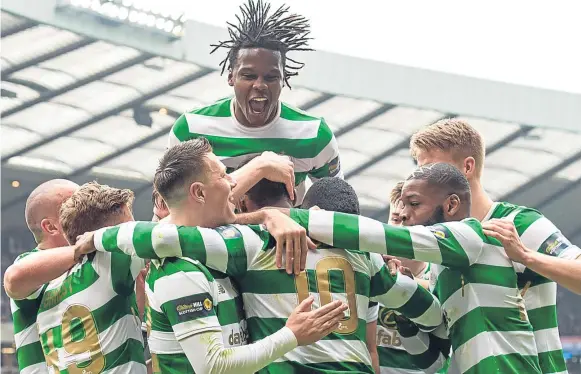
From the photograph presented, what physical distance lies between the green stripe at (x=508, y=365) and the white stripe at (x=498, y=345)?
0.01m

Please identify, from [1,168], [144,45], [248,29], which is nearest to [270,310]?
[248,29]

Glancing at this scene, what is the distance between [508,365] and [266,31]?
1761mm

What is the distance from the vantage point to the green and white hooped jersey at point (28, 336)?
389cm

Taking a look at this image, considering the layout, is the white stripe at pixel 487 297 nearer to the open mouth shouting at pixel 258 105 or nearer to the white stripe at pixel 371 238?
the white stripe at pixel 371 238

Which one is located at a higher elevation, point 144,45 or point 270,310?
point 270,310

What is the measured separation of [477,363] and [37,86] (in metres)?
14.8

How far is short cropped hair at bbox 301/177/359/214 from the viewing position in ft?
11.3

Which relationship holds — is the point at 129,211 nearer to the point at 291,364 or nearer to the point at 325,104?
the point at 291,364

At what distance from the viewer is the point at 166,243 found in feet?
10.1

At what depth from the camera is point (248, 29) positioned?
14.0ft

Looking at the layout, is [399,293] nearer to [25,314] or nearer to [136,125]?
[25,314]

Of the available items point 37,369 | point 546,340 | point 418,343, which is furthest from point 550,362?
point 37,369

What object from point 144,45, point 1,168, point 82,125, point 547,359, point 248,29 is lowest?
point 1,168

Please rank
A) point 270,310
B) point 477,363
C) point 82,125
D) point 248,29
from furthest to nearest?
point 82,125
point 248,29
point 477,363
point 270,310
